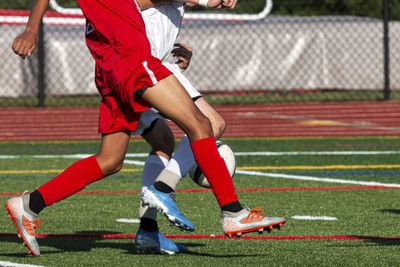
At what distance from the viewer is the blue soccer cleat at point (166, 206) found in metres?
4.71

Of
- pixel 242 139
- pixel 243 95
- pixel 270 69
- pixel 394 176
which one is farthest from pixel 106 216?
pixel 270 69

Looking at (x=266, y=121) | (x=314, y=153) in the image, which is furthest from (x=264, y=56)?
(x=314, y=153)

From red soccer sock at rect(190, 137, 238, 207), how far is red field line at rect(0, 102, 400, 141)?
25.3 ft

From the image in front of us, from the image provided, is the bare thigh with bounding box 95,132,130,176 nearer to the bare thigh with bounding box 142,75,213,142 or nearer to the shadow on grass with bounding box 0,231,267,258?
the bare thigh with bounding box 142,75,213,142

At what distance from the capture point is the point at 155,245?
5.19m

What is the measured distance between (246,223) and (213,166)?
1.18 feet

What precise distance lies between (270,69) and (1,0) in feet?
34.9

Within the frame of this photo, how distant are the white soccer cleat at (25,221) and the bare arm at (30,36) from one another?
31.3 inches

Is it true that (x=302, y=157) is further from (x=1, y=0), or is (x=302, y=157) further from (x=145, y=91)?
(x=1, y=0)

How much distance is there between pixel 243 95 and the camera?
19.3m

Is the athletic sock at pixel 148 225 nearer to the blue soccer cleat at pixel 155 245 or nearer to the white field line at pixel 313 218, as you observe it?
the blue soccer cleat at pixel 155 245

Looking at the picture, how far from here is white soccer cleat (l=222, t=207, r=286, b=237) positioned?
4.65 metres

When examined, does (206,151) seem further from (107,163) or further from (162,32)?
(162,32)

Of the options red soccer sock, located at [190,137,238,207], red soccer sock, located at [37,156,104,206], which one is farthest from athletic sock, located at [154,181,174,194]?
red soccer sock, located at [37,156,104,206]
